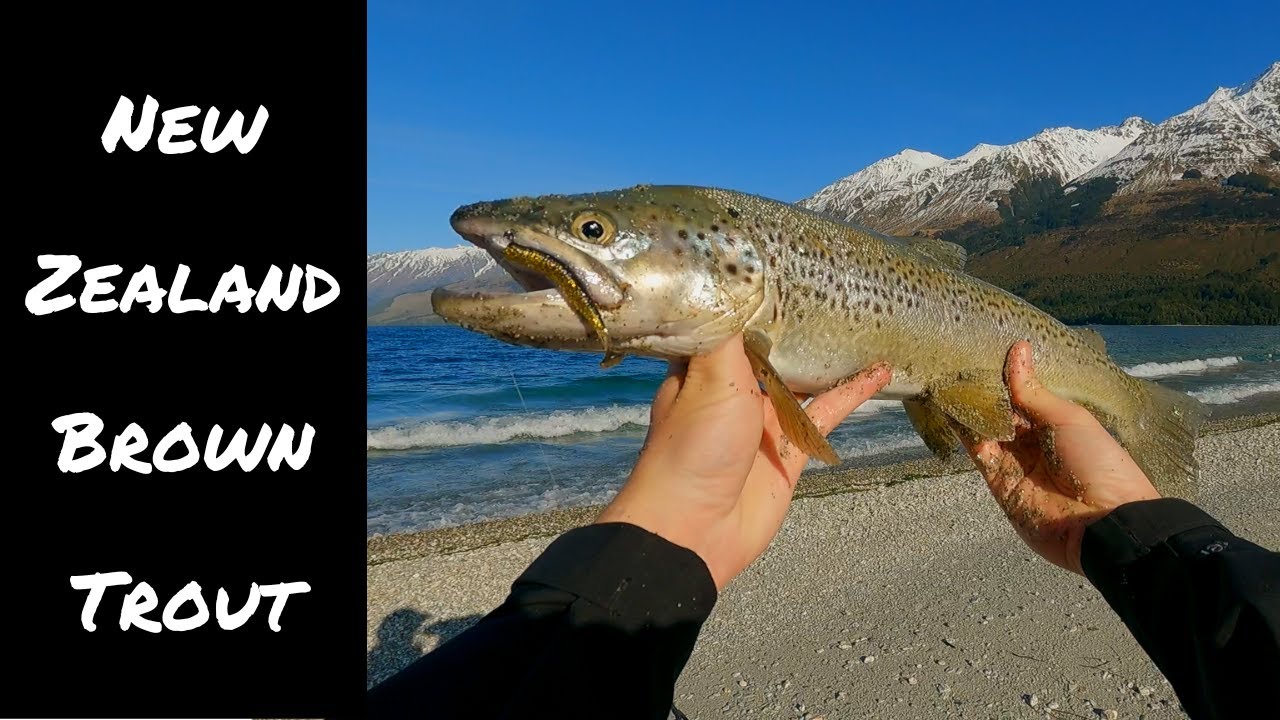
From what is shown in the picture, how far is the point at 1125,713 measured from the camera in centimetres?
534

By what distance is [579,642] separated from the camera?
229 cm

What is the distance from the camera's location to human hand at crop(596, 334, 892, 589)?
305 centimetres

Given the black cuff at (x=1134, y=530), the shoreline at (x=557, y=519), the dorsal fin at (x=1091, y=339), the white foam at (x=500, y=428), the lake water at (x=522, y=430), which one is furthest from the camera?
the white foam at (x=500, y=428)

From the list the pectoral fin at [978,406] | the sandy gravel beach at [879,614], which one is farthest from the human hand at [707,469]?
the sandy gravel beach at [879,614]

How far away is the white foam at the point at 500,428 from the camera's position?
1952 cm

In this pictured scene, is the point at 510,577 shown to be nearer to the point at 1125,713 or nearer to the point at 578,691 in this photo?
the point at 1125,713

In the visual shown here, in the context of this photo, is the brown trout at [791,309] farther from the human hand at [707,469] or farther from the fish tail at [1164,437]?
the human hand at [707,469]

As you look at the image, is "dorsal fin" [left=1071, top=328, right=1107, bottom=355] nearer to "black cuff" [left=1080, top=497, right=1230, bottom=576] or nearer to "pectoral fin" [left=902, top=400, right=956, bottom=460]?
"pectoral fin" [left=902, top=400, right=956, bottom=460]

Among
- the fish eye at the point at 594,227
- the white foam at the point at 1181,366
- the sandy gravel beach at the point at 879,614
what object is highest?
the fish eye at the point at 594,227

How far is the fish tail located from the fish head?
11.0 feet

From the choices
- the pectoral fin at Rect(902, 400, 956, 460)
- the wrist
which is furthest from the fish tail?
the wrist
